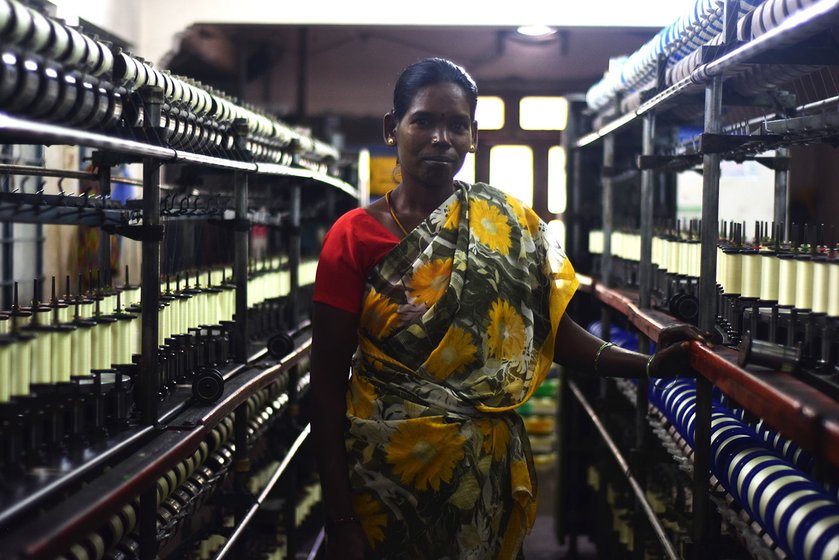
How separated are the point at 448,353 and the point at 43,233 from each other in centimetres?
411

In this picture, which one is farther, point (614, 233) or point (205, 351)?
point (614, 233)

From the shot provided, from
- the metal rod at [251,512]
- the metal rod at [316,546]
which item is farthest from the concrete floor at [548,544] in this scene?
the metal rod at [251,512]

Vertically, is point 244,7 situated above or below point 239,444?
above

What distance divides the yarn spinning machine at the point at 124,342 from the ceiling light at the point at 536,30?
3904mm

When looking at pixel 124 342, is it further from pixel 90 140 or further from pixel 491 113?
pixel 491 113

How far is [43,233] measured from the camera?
5516 millimetres

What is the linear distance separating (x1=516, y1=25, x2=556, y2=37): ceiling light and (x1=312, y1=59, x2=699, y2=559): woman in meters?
5.39

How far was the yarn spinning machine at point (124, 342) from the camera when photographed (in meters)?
1.68

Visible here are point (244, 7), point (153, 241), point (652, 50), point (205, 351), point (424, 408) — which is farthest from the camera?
point (244, 7)

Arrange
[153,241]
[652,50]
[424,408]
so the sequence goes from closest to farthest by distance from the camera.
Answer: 1. [424,408]
2. [153,241]
3. [652,50]

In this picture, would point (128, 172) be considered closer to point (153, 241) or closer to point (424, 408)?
point (153, 241)

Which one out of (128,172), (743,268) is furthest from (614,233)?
(128,172)

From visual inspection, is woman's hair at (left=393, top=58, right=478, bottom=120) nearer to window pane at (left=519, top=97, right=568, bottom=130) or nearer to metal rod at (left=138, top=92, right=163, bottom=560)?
metal rod at (left=138, top=92, right=163, bottom=560)

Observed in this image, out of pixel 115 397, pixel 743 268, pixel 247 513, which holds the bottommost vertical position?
pixel 247 513
